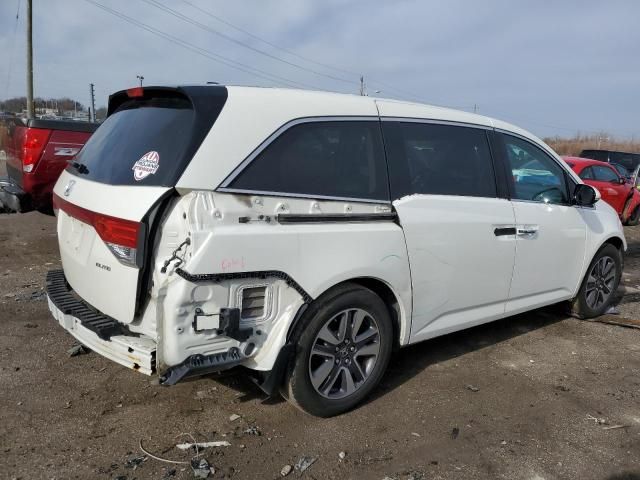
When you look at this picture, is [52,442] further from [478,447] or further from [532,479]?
[532,479]

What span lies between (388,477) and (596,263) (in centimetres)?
358

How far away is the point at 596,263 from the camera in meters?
5.30

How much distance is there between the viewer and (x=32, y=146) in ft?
21.6

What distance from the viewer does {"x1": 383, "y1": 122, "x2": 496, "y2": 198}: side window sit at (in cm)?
354

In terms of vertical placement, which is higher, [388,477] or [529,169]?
[529,169]

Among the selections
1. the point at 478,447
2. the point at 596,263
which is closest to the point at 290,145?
the point at 478,447

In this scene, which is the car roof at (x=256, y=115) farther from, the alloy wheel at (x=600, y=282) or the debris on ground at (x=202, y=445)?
the alloy wheel at (x=600, y=282)

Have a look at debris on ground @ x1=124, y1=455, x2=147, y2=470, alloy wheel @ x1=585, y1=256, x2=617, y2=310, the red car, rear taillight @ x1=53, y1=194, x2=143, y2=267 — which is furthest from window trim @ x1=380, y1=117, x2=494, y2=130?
the red car

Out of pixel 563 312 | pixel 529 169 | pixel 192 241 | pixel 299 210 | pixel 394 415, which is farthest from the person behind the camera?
pixel 563 312

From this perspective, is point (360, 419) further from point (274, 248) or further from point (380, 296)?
point (274, 248)

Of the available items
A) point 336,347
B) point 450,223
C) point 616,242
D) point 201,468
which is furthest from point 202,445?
point 616,242

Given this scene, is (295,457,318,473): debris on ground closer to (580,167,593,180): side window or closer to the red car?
the red car

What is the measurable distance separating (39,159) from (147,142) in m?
4.35

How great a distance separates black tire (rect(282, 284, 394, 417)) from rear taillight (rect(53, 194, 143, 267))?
0.99m
